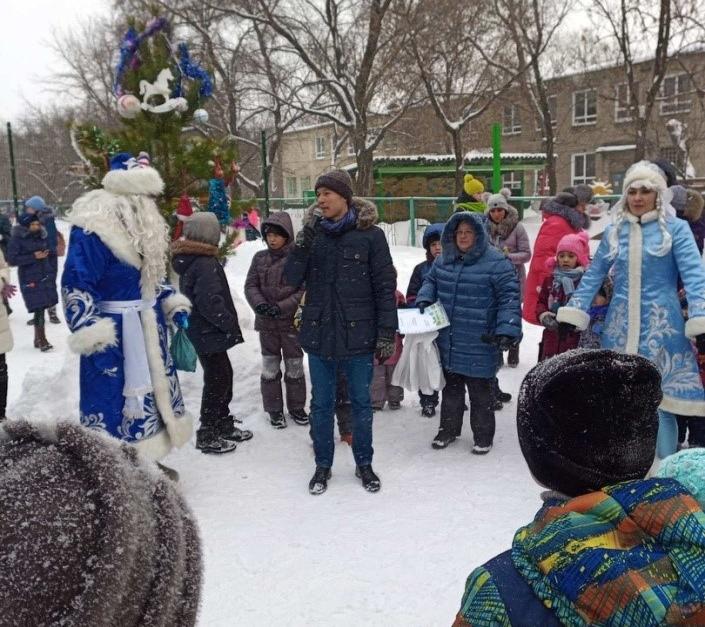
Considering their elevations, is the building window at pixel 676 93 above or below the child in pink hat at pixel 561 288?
above

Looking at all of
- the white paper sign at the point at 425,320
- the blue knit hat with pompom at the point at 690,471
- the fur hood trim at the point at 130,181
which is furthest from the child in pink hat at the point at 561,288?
the blue knit hat with pompom at the point at 690,471

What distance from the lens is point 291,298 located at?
494 cm

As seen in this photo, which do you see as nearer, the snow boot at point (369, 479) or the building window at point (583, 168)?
→ the snow boot at point (369, 479)

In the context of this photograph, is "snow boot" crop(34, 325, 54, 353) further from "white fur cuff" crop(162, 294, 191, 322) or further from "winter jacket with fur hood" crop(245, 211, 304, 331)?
"white fur cuff" crop(162, 294, 191, 322)

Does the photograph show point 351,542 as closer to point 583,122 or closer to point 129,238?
point 129,238

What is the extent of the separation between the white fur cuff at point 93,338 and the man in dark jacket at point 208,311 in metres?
1.05

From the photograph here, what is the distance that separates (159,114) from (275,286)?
1631mm

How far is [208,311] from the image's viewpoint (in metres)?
4.43

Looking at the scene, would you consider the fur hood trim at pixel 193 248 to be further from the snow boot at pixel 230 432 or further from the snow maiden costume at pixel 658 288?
the snow maiden costume at pixel 658 288

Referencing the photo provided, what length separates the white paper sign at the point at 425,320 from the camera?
14.5 ft

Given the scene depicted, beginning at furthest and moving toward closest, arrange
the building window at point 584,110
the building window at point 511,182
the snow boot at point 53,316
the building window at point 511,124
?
the building window at point 511,124
the building window at point 584,110
the building window at point 511,182
the snow boot at point 53,316

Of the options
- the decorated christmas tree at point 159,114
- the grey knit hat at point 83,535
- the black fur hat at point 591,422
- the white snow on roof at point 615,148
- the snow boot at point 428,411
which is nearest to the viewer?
the grey knit hat at point 83,535

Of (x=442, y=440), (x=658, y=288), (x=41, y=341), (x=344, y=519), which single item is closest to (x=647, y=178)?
(x=658, y=288)

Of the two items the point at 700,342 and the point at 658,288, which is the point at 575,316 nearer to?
the point at 658,288
